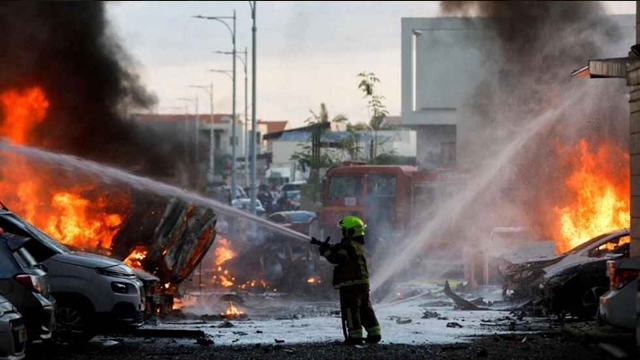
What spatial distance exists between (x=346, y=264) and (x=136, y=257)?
486cm

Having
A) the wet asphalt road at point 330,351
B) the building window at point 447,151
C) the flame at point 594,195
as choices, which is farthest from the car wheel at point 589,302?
the building window at point 447,151

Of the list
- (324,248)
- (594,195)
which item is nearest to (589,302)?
(324,248)

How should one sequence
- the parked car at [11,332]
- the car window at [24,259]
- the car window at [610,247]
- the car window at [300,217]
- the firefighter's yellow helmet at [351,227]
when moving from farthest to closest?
the car window at [300,217], the car window at [610,247], the firefighter's yellow helmet at [351,227], the car window at [24,259], the parked car at [11,332]

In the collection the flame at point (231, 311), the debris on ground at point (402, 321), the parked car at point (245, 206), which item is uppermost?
the parked car at point (245, 206)

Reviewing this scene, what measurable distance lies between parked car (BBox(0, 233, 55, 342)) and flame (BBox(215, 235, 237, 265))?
40.2 feet

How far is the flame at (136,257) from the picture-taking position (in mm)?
17766

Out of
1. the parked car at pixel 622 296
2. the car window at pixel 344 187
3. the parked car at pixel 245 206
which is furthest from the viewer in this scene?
the parked car at pixel 245 206

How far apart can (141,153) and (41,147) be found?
14.9 ft

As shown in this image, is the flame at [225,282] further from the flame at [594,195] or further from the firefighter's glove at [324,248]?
the firefighter's glove at [324,248]

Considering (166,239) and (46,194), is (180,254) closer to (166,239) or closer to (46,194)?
(166,239)

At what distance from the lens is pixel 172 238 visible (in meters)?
18.0

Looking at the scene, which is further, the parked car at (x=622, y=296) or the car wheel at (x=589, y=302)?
the car wheel at (x=589, y=302)

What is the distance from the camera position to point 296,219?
107 ft

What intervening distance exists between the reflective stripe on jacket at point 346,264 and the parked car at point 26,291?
3373 millimetres
